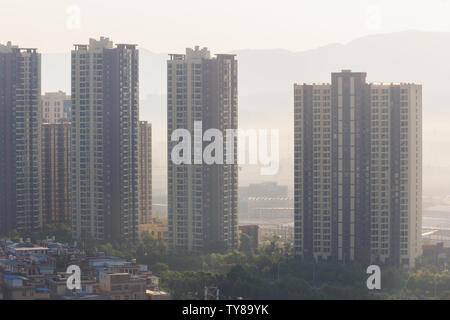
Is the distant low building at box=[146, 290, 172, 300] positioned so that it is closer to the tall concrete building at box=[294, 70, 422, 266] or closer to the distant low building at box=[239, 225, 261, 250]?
the tall concrete building at box=[294, 70, 422, 266]

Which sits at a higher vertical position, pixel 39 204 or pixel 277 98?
pixel 277 98

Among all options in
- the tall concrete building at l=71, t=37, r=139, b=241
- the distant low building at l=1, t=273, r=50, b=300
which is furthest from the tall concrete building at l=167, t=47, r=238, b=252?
the distant low building at l=1, t=273, r=50, b=300

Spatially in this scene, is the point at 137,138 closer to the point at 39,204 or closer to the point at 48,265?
the point at 39,204

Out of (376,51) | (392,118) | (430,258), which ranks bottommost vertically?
(430,258)

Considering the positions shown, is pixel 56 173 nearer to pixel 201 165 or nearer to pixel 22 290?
pixel 201 165

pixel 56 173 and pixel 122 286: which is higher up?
pixel 56 173

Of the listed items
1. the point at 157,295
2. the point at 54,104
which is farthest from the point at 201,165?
the point at 54,104
